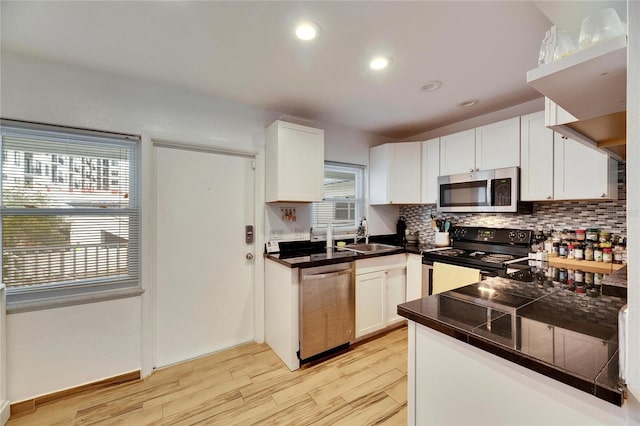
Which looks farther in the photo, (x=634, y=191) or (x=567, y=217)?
(x=567, y=217)

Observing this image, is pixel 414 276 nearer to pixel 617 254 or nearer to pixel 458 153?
pixel 458 153

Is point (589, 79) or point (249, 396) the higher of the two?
point (589, 79)

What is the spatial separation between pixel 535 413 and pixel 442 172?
2548 millimetres

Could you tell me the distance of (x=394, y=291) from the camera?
293cm

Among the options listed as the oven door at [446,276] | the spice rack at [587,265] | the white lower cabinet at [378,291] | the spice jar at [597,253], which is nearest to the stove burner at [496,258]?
the oven door at [446,276]

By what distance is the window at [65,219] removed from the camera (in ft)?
5.94

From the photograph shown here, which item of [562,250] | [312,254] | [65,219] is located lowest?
[312,254]

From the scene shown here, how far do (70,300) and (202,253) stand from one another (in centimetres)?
93

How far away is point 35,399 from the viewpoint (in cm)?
183

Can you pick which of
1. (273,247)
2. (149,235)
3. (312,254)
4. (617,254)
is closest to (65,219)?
(149,235)

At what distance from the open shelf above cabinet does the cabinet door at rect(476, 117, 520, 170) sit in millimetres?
1688

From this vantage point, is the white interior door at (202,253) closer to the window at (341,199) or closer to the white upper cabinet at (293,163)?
the white upper cabinet at (293,163)

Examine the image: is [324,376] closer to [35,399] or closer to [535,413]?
[535,413]

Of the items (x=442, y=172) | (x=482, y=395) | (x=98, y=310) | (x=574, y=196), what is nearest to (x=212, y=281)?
(x=98, y=310)
